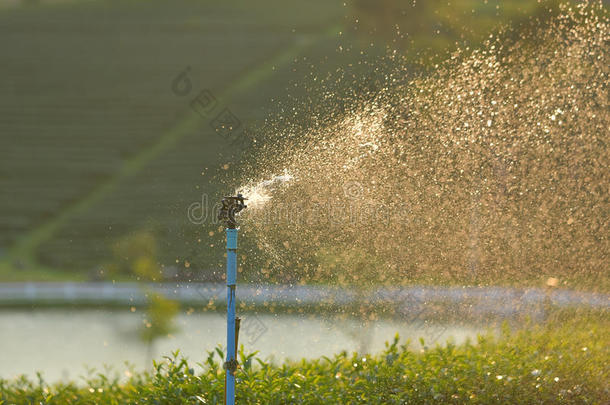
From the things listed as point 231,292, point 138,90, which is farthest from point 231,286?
point 138,90

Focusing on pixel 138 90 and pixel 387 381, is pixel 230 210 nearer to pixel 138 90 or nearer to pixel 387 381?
pixel 387 381

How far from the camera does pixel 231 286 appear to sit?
3.21 metres

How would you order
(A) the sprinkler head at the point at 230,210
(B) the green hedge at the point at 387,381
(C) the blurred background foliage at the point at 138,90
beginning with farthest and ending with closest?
(C) the blurred background foliage at the point at 138,90, (B) the green hedge at the point at 387,381, (A) the sprinkler head at the point at 230,210

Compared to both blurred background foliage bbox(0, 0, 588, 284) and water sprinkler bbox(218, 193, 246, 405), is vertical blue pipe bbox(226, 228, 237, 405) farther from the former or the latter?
blurred background foliage bbox(0, 0, 588, 284)

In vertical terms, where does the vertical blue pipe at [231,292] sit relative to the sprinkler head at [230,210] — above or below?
below

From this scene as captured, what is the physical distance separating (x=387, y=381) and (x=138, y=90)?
28399 mm

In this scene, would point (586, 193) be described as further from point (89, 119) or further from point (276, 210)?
point (89, 119)

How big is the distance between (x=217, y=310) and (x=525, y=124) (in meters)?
7.97

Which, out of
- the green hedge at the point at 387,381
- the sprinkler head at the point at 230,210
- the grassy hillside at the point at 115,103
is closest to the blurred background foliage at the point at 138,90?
the grassy hillside at the point at 115,103

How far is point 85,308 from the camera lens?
582 inches

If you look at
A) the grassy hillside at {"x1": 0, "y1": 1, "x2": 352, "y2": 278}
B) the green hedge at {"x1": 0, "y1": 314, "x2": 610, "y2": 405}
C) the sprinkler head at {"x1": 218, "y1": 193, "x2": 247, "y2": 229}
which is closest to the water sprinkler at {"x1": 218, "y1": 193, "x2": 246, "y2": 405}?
the sprinkler head at {"x1": 218, "y1": 193, "x2": 247, "y2": 229}

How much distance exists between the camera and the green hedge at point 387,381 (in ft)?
13.0

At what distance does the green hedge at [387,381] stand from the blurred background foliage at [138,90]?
4803mm

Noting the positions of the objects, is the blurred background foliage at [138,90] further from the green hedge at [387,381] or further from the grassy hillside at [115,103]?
the green hedge at [387,381]
